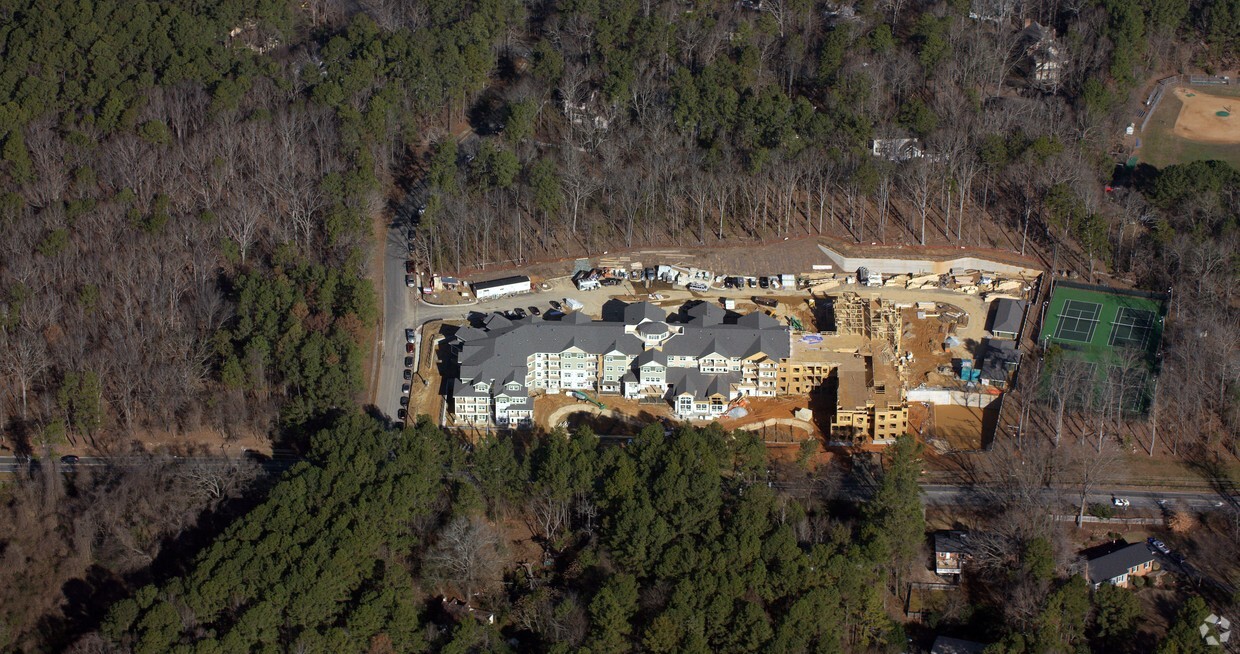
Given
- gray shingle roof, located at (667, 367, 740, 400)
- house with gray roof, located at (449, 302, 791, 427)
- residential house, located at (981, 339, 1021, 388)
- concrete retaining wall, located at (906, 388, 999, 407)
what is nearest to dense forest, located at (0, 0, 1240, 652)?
house with gray roof, located at (449, 302, 791, 427)

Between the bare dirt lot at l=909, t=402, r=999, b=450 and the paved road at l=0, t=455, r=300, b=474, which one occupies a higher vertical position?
the paved road at l=0, t=455, r=300, b=474

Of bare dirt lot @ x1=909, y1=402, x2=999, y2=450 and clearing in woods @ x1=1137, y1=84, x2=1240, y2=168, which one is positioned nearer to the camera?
bare dirt lot @ x1=909, y1=402, x2=999, y2=450

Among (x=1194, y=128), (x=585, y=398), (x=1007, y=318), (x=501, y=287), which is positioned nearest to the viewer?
(x=585, y=398)

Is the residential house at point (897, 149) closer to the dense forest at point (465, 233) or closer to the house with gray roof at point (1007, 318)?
the dense forest at point (465, 233)

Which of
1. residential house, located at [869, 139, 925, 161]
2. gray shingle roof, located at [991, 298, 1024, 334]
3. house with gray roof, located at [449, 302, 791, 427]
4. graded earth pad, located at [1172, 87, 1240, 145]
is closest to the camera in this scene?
house with gray roof, located at [449, 302, 791, 427]

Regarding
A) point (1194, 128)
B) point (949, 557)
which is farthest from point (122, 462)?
point (1194, 128)

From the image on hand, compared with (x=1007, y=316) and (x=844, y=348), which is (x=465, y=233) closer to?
(x=844, y=348)

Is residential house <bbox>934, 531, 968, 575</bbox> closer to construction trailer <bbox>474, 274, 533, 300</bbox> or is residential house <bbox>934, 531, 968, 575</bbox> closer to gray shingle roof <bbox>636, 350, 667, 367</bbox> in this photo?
gray shingle roof <bbox>636, 350, 667, 367</bbox>

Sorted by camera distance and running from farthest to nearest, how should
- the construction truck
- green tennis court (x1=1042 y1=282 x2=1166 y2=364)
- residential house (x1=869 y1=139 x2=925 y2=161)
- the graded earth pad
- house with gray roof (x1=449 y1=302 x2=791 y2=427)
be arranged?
1. the graded earth pad
2. residential house (x1=869 y1=139 x2=925 y2=161)
3. green tennis court (x1=1042 y1=282 x2=1166 y2=364)
4. the construction truck
5. house with gray roof (x1=449 y1=302 x2=791 y2=427)
